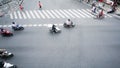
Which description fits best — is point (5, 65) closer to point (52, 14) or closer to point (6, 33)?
point (6, 33)

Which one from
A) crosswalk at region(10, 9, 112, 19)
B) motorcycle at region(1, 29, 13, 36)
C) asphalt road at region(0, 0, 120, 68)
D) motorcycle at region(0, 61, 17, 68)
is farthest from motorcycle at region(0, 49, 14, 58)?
crosswalk at region(10, 9, 112, 19)

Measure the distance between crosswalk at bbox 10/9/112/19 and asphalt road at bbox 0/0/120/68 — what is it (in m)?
2.10

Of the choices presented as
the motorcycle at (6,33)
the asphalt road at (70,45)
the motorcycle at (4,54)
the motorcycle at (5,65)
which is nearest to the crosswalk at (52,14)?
the asphalt road at (70,45)

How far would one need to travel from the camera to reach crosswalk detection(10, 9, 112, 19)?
3916 cm

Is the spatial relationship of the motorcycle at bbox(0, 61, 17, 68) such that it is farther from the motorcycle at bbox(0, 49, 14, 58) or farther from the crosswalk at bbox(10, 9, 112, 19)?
the crosswalk at bbox(10, 9, 112, 19)

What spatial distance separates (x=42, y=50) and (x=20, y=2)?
20130mm

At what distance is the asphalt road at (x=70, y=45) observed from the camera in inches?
1052

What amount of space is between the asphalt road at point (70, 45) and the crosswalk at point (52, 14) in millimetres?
2100

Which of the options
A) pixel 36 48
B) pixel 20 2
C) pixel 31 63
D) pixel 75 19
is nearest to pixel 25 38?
pixel 36 48

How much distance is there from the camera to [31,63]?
2692 centimetres

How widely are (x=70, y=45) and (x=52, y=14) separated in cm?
1162

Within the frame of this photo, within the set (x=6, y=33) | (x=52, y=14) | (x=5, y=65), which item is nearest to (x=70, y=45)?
(x=5, y=65)

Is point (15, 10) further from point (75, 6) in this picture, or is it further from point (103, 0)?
point (103, 0)

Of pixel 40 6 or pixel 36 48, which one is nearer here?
pixel 36 48
